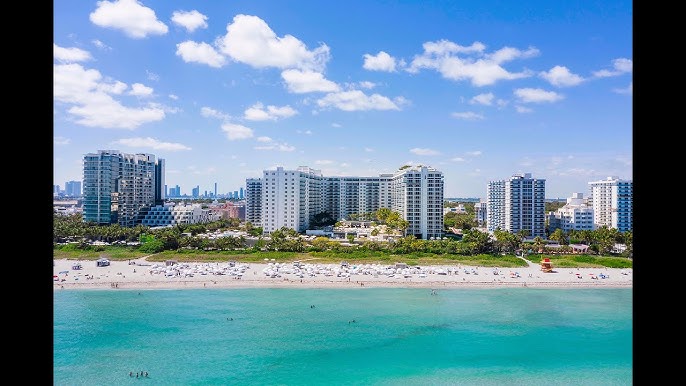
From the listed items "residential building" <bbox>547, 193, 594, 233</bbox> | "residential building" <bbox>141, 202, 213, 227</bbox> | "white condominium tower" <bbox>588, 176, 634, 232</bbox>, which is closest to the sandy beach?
"white condominium tower" <bbox>588, 176, 634, 232</bbox>

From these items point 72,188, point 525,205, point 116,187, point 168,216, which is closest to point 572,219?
point 525,205

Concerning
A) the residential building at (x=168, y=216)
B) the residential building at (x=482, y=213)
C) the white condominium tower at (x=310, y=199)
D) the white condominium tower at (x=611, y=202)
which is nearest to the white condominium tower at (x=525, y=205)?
the white condominium tower at (x=611, y=202)

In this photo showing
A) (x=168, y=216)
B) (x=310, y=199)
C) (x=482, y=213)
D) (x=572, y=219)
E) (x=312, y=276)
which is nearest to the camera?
(x=312, y=276)

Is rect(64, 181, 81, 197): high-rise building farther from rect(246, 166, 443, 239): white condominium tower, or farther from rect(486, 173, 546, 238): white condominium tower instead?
rect(486, 173, 546, 238): white condominium tower

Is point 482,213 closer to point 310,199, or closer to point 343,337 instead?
point 310,199

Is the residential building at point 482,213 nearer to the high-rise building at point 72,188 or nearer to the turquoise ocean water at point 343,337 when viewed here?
the turquoise ocean water at point 343,337
